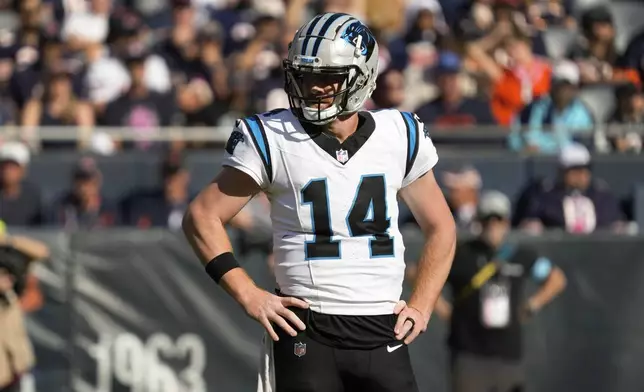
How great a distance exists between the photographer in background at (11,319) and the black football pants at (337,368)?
195 inches

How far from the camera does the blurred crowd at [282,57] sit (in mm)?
11953

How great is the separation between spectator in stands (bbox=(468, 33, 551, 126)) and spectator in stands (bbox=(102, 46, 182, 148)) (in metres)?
2.96

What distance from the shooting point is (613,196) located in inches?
441

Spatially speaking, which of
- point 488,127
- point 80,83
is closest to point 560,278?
point 488,127

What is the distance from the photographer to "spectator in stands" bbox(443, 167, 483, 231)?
1075 cm

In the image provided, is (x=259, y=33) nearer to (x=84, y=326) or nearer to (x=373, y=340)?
(x=84, y=326)

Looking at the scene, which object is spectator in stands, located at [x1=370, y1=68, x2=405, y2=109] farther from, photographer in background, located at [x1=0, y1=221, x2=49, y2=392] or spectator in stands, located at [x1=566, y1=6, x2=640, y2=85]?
photographer in background, located at [x1=0, y1=221, x2=49, y2=392]

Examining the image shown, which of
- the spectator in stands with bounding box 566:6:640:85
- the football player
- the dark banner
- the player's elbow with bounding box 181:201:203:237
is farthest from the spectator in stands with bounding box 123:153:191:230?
the football player

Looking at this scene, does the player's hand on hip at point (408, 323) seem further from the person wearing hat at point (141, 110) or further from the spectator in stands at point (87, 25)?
the spectator in stands at point (87, 25)

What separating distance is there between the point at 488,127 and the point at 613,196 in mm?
1267

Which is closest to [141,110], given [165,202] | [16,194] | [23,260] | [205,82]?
[205,82]

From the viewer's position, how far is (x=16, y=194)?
35.3 ft

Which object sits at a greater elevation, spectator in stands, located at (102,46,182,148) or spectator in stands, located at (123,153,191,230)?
spectator in stands, located at (102,46,182,148)

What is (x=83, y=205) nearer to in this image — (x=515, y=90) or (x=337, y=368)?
(x=515, y=90)
